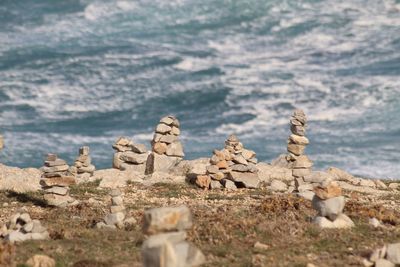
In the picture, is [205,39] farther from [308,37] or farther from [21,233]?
[21,233]


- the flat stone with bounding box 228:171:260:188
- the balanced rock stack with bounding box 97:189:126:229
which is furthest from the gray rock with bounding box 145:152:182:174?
the balanced rock stack with bounding box 97:189:126:229

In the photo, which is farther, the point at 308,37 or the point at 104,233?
the point at 308,37

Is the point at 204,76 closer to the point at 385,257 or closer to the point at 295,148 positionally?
the point at 295,148

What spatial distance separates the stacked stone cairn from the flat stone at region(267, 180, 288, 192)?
28.0 ft

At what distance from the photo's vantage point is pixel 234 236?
31.0 metres

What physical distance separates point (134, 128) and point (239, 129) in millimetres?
13269

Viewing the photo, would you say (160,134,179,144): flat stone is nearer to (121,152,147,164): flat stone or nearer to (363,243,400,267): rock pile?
(121,152,147,164): flat stone

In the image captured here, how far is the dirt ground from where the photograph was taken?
28.1 metres

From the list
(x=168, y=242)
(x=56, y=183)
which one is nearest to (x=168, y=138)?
(x=56, y=183)

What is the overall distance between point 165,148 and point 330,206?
24.6 meters

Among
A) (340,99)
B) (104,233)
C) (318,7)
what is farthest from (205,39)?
(104,233)

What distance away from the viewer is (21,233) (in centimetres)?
3148

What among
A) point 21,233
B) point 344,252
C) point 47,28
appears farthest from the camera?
point 47,28

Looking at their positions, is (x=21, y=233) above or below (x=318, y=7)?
below
